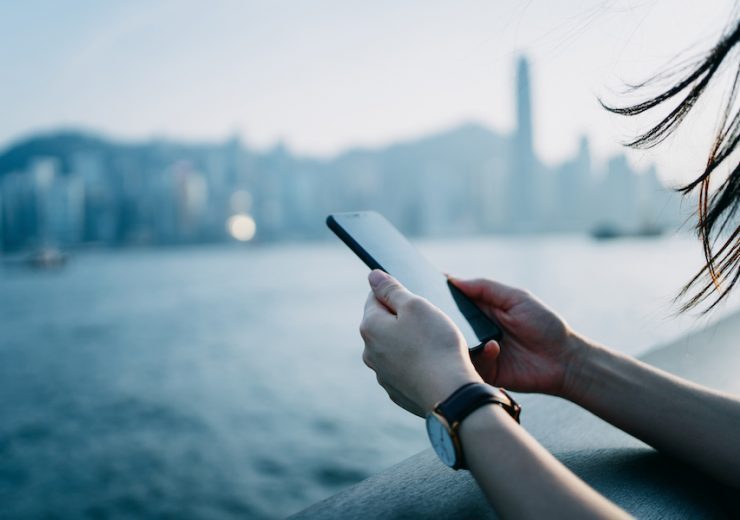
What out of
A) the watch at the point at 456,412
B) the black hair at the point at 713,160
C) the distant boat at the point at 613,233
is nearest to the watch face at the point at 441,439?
the watch at the point at 456,412

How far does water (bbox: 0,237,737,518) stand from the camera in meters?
11.1

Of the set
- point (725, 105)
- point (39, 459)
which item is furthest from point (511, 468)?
point (39, 459)

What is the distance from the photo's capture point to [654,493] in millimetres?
840

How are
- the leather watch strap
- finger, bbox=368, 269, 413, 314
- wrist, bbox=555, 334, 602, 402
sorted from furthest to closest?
1. wrist, bbox=555, 334, 602, 402
2. finger, bbox=368, 269, 413, 314
3. the leather watch strap

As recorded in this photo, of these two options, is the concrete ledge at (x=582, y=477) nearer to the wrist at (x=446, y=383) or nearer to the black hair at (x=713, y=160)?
the wrist at (x=446, y=383)

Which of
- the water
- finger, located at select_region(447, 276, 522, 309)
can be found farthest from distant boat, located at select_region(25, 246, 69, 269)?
finger, located at select_region(447, 276, 522, 309)

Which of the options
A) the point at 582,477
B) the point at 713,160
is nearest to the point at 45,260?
the point at 582,477

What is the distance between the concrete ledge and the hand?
12cm

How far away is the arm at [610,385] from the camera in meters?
0.90

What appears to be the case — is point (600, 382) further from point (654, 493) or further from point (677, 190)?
point (677, 190)

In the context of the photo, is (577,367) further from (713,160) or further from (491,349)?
(713,160)

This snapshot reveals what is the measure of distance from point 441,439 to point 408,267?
667mm

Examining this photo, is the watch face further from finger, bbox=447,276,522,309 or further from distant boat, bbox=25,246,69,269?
distant boat, bbox=25,246,69,269

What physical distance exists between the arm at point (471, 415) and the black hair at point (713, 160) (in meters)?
0.47
